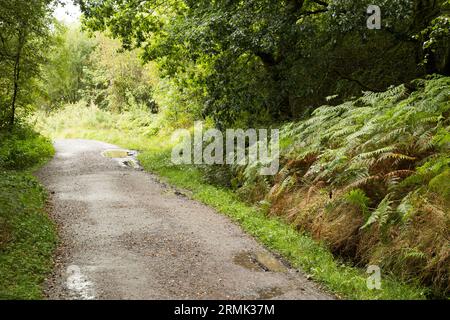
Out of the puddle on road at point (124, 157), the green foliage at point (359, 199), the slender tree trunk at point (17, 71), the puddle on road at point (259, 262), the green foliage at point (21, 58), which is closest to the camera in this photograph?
the puddle on road at point (259, 262)

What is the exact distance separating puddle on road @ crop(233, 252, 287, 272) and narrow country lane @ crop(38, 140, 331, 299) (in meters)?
0.02

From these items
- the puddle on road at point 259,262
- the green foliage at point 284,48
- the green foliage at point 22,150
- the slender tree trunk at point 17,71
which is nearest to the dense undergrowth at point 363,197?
the puddle on road at point 259,262

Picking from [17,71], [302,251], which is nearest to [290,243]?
[302,251]

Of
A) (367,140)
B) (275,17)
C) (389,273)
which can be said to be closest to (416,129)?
(367,140)

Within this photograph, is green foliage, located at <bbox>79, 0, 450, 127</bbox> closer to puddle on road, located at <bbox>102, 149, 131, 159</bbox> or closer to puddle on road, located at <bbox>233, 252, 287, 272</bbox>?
puddle on road, located at <bbox>233, 252, 287, 272</bbox>

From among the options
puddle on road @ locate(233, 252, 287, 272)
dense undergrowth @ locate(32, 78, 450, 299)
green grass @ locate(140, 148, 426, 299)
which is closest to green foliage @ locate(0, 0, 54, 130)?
green grass @ locate(140, 148, 426, 299)

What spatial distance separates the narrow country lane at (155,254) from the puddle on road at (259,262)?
15 mm

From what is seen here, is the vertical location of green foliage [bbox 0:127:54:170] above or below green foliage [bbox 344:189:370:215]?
A: above

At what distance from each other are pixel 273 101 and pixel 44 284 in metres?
9.29

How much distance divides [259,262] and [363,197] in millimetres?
1961

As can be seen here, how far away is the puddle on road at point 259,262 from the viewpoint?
674 centimetres

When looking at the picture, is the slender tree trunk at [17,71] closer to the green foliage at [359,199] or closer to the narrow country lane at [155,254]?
the narrow country lane at [155,254]

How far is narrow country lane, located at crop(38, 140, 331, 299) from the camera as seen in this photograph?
5844mm
